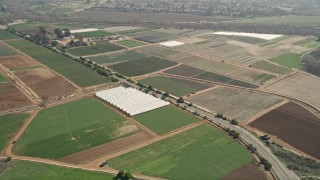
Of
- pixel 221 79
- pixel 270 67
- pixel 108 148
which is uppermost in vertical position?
pixel 270 67

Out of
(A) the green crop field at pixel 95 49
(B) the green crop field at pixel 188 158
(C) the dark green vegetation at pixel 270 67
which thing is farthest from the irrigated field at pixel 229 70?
(B) the green crop field at pixel 188 158

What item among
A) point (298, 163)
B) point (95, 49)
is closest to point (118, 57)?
point (95, 49)

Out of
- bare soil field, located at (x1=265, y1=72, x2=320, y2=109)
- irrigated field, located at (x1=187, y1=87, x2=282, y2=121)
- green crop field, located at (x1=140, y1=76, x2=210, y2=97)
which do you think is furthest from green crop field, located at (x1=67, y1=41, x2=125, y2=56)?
bare soil field, located at (x1=265, y1=72, x2=320, y2=109)

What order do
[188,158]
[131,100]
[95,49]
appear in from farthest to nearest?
[95,49] < [131,100] < [188,158]

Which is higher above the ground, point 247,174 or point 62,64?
point 62,64

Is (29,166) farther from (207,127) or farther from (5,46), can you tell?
(5,46)

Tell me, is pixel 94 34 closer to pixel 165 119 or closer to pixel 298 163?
pixel 165 119

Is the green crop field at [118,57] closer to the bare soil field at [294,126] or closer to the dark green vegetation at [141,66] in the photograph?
the dark green vegetation at [141,66]

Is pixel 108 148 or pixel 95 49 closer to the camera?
pixel 108 148
